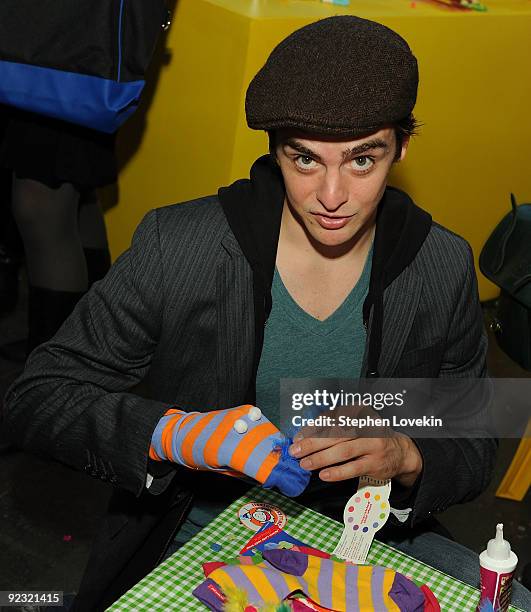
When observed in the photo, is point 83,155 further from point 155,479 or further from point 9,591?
point 155,479

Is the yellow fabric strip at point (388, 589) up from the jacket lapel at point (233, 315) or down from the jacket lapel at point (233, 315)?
down

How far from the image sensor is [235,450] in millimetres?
1489

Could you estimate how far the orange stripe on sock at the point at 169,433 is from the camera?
1572 mm

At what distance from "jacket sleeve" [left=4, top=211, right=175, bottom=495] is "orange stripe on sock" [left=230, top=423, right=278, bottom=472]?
0.19 meters

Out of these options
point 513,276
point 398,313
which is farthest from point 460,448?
point 513,276

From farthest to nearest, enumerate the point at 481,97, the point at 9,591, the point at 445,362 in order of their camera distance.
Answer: the point at 481,97 < the point at 9,591 < the point at 445,362

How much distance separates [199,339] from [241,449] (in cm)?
42

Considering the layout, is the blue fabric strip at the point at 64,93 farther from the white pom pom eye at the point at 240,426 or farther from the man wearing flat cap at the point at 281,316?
the white pom pom eye at the point at 240,426

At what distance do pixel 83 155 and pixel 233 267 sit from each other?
122 centimetres

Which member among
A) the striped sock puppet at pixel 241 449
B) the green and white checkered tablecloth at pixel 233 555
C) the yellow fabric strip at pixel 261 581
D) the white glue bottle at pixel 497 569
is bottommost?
the green and white checkered tablecloth at pixel 233 555

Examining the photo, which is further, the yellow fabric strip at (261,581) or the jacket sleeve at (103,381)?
the jacket sleeve at (103,381)

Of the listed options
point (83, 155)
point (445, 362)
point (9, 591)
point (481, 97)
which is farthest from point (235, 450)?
point (481, 97)

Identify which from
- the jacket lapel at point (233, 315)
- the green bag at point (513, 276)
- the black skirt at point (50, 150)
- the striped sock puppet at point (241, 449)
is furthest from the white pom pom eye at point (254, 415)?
the black skirt at point (50, 150)

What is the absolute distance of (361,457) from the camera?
1.59 meters
